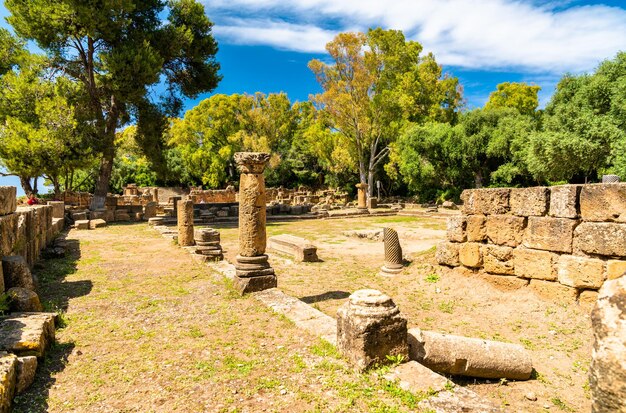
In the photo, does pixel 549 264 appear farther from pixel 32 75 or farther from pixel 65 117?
pixel 32 75

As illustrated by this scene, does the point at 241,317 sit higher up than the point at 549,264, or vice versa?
the point at 549,264

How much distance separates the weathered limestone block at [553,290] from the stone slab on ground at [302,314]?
13.8ft

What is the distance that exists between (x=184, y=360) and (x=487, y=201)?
6689 millimetres

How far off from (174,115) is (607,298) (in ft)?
93.4

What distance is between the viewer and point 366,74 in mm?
33812

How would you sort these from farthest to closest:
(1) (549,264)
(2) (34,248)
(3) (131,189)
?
(3) (131,189)
(2) (34,248)
(1) (549,264)

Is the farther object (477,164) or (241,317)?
(477,164)

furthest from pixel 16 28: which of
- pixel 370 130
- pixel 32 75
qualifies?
pixel 370 130

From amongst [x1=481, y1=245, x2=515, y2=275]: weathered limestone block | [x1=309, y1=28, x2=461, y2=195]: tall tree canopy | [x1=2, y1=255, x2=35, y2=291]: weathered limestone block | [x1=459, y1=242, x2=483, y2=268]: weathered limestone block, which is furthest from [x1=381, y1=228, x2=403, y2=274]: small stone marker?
[x1=309, y1=28, x2=461, y2=195]: tall tree canopy

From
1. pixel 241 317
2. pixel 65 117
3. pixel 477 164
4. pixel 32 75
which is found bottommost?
pixel 241 317

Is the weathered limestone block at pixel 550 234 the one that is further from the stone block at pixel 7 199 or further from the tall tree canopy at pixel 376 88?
the tall tree canopy at pixel 376 88

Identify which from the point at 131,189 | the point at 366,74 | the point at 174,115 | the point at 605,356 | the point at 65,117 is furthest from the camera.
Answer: the point at 131,189

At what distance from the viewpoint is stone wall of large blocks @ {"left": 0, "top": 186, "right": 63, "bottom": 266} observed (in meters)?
7.32

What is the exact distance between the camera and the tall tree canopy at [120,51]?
66.5ft
